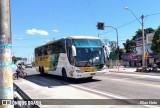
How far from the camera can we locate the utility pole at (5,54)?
6.06m

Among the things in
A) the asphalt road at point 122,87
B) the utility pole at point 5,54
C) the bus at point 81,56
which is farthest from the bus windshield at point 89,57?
the utility pole at point 5,54

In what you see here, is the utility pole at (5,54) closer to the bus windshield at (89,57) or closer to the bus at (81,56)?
the bus at (81,56)

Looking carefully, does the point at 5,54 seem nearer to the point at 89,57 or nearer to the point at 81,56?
the point at 81,56

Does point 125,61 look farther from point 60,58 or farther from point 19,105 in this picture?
point 19,105

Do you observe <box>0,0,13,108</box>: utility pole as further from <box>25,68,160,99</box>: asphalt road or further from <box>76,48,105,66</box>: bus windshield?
<box>76,48,105,66</box>: bus windshield

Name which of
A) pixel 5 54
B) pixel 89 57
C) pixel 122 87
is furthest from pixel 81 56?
pixel 5 54

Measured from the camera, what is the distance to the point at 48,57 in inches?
1038

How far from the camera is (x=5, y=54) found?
617 centimetres

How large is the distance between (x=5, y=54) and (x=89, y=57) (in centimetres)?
1356

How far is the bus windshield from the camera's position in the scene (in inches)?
761

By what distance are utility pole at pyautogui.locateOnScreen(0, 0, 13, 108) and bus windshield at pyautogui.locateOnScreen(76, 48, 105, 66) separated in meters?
13.1

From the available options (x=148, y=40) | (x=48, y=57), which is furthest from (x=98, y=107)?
(x=148, y=40)

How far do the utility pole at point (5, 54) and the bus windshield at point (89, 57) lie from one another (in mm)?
13084

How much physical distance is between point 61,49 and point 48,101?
1065cm
